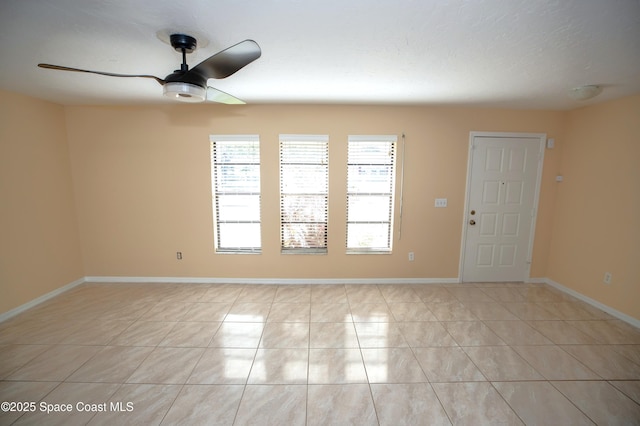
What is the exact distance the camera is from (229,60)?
152 centimetres

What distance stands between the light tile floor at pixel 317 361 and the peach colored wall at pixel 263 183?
52 centimetres

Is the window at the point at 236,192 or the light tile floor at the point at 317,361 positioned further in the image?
the window at the point at 236,192

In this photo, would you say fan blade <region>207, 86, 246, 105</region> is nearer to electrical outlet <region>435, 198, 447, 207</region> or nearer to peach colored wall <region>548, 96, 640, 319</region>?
electrical outlet <region>435, 198, 447, 207</region>

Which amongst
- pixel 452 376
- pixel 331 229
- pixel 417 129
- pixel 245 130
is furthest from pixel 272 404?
pixel 417 129

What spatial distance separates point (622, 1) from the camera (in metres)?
1.28

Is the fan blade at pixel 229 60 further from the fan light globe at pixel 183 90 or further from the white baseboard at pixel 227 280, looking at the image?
the white baseboard at pixel 227 280

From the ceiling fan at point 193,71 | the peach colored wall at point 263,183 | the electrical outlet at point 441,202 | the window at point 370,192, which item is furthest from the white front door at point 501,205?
the ceiling fan at point 193,71

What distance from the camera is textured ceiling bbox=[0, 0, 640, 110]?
137 cm

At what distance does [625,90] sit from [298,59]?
3402mm

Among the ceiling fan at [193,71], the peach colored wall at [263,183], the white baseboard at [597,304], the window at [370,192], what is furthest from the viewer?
the window at [370,192]

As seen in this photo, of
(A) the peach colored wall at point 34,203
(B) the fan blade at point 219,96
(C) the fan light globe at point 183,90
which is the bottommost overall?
(A) the peach colored wall at point 34,203

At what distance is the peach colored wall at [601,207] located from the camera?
9.03ft

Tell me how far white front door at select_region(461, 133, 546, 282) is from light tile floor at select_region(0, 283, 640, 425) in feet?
1.87

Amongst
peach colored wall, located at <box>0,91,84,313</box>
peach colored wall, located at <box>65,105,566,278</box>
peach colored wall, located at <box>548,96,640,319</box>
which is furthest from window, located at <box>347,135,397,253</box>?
peach colored wall, located at <box>0,91,84,313</box>
